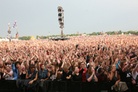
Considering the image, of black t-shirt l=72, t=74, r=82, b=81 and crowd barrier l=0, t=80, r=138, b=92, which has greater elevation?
black t-shirt l=72, t=74, r=82, b=81

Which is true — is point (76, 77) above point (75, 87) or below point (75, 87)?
above

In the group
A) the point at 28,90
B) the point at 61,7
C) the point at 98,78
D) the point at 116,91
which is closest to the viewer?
the point at 116,91

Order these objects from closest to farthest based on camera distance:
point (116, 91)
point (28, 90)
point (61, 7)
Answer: point (116, 91)
point (28, 90)
point (61, 7)

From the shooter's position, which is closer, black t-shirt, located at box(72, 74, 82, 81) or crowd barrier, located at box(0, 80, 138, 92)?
crowd barrier, located at box(0, 80, 138, 92)

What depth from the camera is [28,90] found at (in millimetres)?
11188

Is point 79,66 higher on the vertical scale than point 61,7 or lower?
lower

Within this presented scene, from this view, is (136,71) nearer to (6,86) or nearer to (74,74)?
(74,74)

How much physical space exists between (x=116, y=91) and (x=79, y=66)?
2284 millimetres

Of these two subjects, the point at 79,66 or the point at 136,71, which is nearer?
the point at 136,71

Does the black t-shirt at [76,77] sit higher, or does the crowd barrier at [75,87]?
the black t-shirt at [76,77]

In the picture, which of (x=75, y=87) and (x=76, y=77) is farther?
(x=76, y=77)

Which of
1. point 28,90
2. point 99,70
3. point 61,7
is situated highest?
point 61,7

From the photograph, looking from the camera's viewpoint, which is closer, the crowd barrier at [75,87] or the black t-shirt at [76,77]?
the crowd barrier at [75,87]

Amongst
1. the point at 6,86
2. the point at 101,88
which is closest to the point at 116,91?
the point at 101,88
